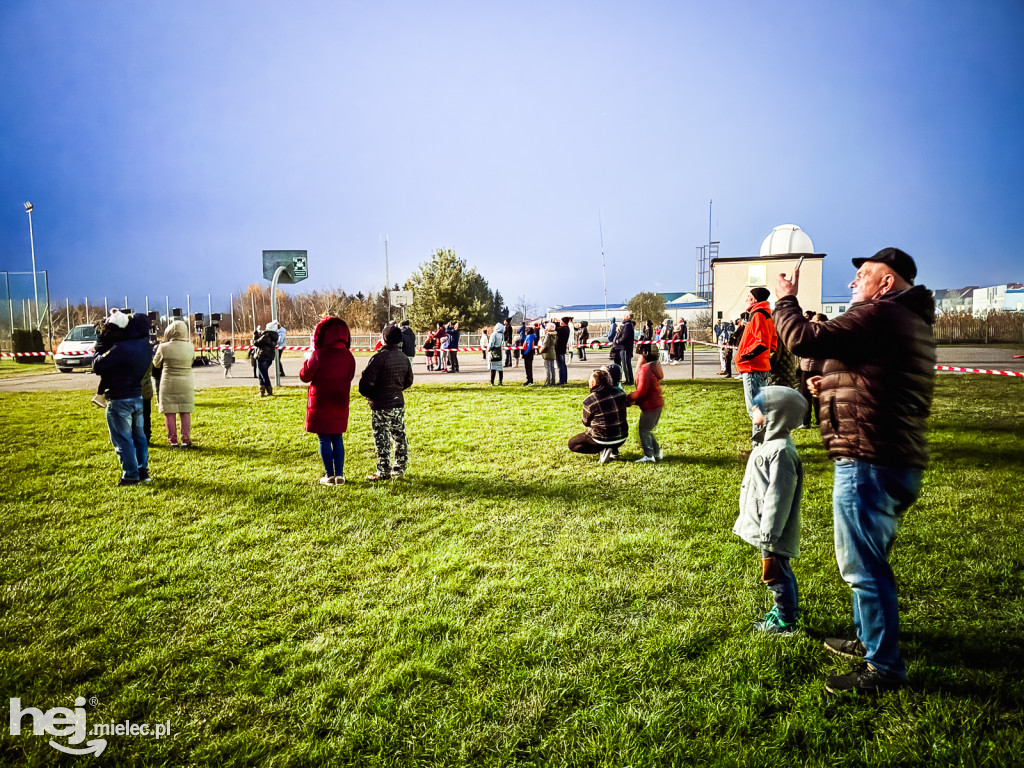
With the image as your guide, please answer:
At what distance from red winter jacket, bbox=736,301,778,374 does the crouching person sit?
1718 mm

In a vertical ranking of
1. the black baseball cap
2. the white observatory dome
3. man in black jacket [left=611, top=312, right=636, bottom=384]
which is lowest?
man in black jacket [left=611, top=312, right=636, bottom=384]

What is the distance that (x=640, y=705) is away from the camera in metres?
2.92

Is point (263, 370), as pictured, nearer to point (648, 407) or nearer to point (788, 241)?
point (648, 407)

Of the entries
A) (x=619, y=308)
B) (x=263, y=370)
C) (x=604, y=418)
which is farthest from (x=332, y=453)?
(x=619, y=308)

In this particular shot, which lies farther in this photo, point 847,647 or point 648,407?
point 648,407

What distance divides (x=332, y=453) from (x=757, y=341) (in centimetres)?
549

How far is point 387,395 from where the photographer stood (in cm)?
702

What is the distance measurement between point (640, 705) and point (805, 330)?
1955mm

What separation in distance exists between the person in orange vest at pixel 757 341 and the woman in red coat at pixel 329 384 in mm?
4988

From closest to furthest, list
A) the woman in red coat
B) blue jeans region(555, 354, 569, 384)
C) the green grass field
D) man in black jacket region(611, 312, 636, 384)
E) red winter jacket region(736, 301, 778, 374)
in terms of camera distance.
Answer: the green grass field < the woman in red coat < red winter jacket region(736, 301, 778, 374) < man in black jacket region(611, 312, 636, 384) < blue jeans region(555, 354, 569, 384)

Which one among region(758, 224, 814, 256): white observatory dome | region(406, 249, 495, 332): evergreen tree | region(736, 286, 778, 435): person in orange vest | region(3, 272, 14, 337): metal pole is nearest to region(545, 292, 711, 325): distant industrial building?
region(406, 249, 495, 332): evergreen tree

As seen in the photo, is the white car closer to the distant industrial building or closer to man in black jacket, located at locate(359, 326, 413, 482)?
man in black jacket, located at locate(359, 326, 413, 482)

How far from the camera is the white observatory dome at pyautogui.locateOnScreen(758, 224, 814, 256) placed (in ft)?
113

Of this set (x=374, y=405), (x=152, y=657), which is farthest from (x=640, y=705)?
(x=374, y=405)
